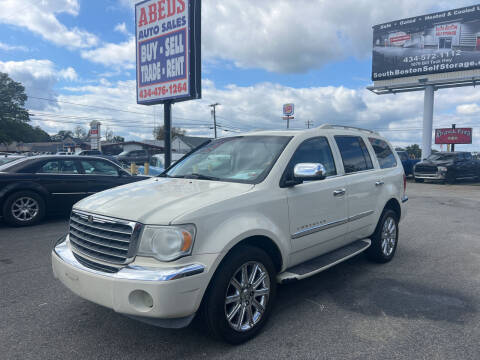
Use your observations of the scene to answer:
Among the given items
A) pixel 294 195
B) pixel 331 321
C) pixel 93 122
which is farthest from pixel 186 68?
pixel 93 122

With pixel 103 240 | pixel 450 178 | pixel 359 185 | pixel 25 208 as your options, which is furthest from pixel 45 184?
pixel 450 178

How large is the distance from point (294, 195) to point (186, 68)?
28.2 ft

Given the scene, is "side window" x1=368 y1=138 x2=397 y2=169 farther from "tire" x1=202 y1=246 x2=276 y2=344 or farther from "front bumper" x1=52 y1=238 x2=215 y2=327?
"front bumper" x1=52 y1=238 x2=215 y2=327

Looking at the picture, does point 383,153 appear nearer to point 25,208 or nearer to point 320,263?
point 320,263

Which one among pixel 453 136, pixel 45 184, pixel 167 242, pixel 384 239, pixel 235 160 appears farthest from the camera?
pixel 453 136

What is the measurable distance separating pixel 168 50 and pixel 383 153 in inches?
328

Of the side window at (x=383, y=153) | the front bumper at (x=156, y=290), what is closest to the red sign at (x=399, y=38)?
the side window at (x=383, y=153)

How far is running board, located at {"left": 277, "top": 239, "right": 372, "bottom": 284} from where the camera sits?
3315 mm

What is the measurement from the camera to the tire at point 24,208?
7246mm

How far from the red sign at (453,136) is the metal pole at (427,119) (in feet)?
12.6

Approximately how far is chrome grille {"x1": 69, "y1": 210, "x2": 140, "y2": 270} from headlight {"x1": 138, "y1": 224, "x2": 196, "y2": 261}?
9 centimetres

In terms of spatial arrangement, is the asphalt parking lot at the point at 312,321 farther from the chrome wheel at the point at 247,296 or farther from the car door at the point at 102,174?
the car door at the point at 102,174

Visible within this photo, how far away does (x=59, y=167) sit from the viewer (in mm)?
7957

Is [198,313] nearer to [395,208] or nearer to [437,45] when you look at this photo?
[395,208]
